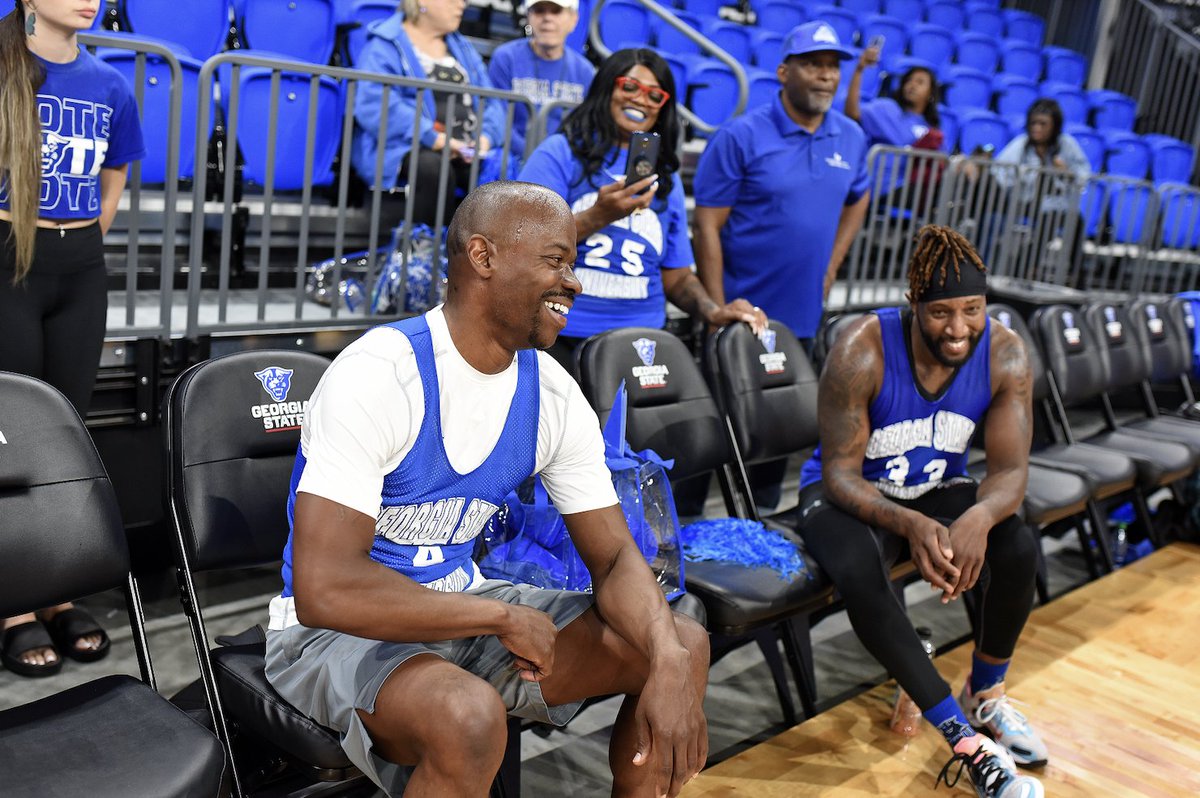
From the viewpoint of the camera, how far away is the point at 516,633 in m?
1.85

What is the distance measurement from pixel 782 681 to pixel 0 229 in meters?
2.23

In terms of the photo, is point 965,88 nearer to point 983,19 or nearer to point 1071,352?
point 983,19

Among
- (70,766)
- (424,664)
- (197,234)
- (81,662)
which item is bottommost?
(81,662)

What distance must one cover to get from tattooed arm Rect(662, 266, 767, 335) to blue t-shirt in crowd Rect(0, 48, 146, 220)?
1648 millimetres

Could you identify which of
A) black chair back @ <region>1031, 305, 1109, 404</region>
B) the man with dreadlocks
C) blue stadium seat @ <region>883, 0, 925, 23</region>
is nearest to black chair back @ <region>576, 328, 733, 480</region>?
the man with dreadlocks

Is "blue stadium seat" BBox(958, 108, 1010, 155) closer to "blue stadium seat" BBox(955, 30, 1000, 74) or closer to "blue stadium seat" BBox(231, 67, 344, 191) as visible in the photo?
"blue stadium seat" BBox(955, 30, 1000, 74)

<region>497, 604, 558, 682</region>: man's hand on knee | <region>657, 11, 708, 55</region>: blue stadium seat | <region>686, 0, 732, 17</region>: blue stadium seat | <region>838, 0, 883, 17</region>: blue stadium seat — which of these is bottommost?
<region>497, 604, 558, 682</region>: man's hand on knee

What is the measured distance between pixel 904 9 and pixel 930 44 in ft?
1.79

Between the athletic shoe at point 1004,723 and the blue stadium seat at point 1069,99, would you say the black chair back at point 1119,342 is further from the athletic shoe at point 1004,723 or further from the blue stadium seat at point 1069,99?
the blue stadium seat at point 1069,99

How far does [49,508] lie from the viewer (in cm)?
201

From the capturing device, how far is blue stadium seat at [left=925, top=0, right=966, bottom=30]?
34.9ft

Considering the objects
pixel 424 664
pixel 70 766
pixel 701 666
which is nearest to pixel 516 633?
pixel 424 664

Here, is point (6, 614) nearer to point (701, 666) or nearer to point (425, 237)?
point (701, 666)

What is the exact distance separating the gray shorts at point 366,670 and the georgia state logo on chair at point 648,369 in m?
1.05
